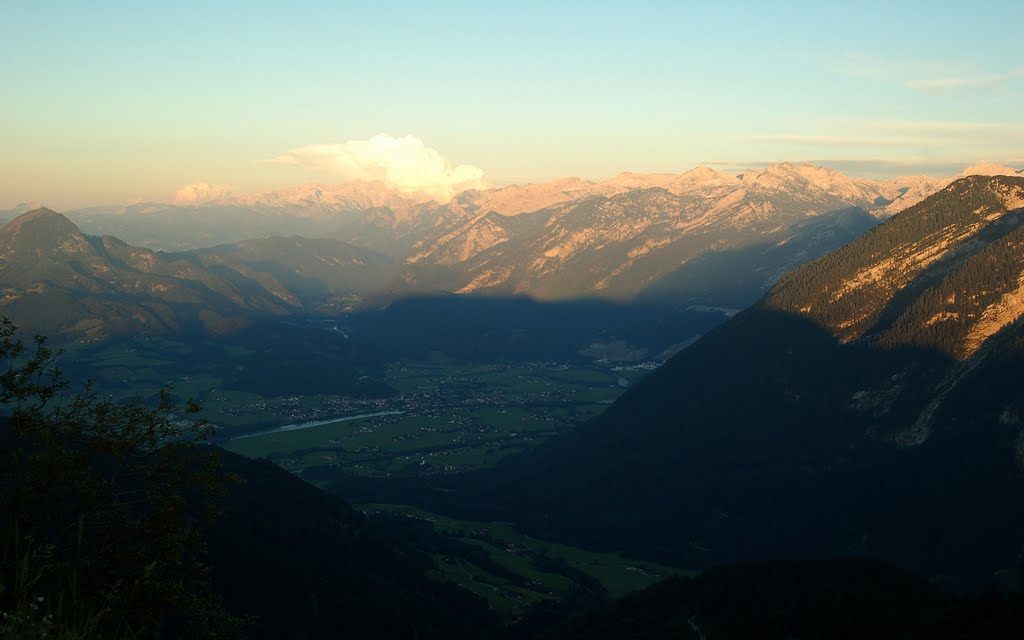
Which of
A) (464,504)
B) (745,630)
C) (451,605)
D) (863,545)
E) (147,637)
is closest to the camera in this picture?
(147,637)

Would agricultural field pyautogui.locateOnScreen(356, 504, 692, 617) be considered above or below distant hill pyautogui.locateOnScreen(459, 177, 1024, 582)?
below

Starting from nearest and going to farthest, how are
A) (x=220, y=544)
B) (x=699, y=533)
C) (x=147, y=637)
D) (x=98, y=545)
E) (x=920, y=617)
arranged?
(x=147, y=637) < (x=98, y=545) < (x=920, y=617) < (x=220, y=544) < (x=699, y=533)

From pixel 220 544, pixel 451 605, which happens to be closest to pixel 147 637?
pixel 220 544

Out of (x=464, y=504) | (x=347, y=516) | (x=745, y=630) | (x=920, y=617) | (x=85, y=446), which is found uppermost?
(x=85, y=446)

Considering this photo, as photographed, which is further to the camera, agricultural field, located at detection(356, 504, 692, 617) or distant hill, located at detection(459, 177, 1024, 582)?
distant hill, located at detection(459, 177, 1024, 582)

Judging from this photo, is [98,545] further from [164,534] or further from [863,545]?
[863,545]

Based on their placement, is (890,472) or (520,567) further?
(890,472)

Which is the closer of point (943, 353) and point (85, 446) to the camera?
point (85, 446)

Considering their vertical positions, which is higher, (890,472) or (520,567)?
(890,472)

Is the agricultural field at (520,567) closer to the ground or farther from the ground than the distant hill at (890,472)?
closer to the ground

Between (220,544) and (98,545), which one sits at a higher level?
(98,545)

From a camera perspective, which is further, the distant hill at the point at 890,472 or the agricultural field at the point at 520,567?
the distant hill at the point at 890,472
